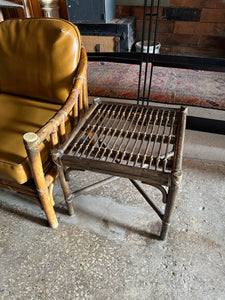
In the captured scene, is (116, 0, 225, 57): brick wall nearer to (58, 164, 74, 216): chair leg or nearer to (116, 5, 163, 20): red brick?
(116, 5, 163, 20): red brick

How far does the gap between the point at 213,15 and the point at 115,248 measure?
2563 millimetres

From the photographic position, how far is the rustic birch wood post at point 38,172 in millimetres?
969

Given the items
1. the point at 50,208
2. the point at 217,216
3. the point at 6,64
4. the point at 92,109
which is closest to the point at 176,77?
the point at 92,109

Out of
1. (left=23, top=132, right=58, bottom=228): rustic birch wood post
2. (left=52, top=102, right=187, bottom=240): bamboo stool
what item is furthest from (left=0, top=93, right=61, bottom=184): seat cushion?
(left=52, top=102, right=187, bottom=240): bamboo stool

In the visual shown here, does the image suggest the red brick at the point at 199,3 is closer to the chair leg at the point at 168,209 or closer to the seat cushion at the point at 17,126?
the seat cushion at the point at 17,126

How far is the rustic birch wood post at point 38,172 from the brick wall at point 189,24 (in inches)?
94.5

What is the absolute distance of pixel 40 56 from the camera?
1.37 m

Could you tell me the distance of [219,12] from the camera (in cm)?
245

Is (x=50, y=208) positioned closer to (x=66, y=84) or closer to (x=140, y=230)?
(x=140, y=230)

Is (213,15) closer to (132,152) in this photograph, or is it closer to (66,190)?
(132,152)

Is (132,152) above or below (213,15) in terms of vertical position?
below

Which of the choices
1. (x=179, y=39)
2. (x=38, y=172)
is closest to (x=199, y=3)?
(x=179, y=39)

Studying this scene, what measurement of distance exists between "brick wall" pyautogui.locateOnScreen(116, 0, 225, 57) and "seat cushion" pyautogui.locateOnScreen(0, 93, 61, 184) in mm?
1942

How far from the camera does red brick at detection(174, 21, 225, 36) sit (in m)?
2.53
